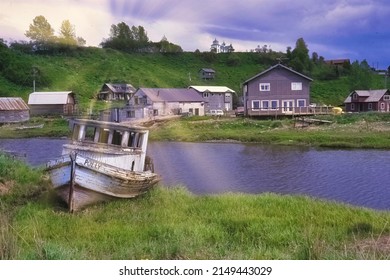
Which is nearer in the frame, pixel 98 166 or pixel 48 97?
pixel 48 97

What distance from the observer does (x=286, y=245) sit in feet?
15.4

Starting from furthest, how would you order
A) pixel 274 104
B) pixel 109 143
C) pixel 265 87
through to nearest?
pixel 274 104 < pixel 265 87 < pixel 109 143

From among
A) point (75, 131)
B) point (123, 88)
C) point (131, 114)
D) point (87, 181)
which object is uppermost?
point (123, 88)

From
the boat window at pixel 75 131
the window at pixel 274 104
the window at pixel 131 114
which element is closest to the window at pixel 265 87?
the window at pixel 274 104

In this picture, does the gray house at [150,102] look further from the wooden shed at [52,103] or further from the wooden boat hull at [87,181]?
the wooden boat hull at [87,181]

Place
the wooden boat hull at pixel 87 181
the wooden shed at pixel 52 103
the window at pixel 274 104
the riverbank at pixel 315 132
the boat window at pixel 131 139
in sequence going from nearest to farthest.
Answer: the wooden shed at pixel 52 103 → the wooden boat hull at pixel 87 181 → the boat window at pixel 131 139 → the window at pixel 274 104 → the riverbank at pixel 315 132

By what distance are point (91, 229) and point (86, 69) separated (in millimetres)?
2160

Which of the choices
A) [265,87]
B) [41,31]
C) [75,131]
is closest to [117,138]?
[75,131]

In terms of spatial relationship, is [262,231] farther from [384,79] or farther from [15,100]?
[15,100]

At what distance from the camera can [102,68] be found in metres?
4.17

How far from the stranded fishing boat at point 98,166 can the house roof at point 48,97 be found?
2.01 m

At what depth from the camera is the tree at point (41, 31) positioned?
366cm

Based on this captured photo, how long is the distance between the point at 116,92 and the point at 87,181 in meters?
2.94

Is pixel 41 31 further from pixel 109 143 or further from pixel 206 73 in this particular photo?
pixel 109 143
